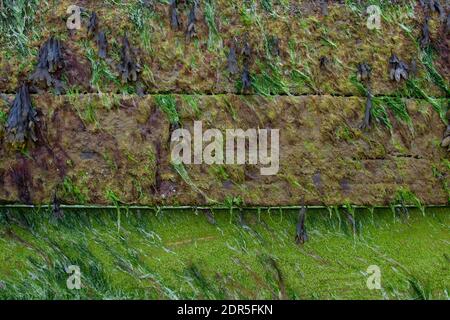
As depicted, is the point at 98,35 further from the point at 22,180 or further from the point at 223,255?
the point at 223,255

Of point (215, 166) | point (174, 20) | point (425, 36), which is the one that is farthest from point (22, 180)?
point (425, 36)

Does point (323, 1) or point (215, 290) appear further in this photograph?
point (323, 1)

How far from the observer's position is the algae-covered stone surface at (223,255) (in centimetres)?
212

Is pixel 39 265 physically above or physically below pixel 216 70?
below

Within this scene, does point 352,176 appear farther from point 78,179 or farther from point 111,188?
point 78,179

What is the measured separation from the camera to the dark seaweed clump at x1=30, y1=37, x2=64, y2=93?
2.21 meters

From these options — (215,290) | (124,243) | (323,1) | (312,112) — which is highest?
(323,1)

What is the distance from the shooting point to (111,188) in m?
2.19

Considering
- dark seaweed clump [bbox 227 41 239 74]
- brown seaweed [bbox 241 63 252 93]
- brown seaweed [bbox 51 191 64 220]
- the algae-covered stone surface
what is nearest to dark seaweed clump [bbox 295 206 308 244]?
the algae-covered stone surface

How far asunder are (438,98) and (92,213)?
167cm

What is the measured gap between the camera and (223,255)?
7.16 feet

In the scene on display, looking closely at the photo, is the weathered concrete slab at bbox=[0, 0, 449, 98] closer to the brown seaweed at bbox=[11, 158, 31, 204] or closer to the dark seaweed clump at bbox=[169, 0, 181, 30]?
the dark seaweed clump at bbox=[169, 0, 181, 30]

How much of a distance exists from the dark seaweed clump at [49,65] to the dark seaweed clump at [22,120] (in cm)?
8

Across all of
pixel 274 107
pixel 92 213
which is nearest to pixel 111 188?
pixel 92 213
